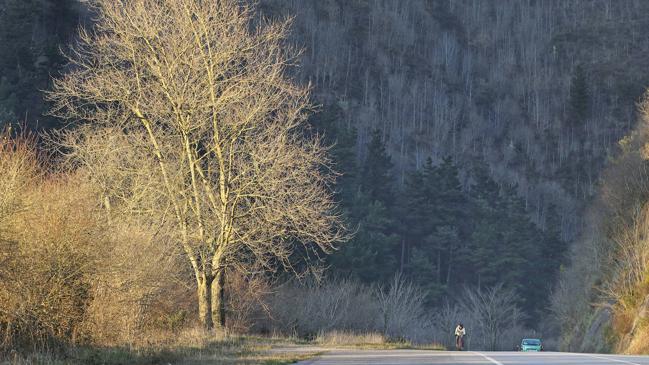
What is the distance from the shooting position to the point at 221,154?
118 ft

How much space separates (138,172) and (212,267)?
436cm

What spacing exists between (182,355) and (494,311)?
84.7 meters

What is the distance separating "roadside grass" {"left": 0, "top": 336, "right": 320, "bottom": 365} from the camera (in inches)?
770

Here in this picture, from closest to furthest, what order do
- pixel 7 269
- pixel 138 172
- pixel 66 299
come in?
1. pixel 7 269
2. pixel 66 299
3. pixel 138 172

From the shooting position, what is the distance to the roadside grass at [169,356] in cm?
1955

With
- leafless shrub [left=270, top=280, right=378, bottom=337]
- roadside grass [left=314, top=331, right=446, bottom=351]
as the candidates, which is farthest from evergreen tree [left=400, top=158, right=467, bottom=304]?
roadside grass [left=314, top=331, right=446, bottom=351]

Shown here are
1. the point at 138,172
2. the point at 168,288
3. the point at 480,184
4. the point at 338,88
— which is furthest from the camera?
the point at 338,88

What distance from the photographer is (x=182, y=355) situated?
2300cm

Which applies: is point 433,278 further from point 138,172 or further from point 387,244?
point 138,172

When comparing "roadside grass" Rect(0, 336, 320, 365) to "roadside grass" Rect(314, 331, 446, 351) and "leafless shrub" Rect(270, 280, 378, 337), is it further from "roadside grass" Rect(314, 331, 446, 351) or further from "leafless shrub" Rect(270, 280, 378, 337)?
"leafless shrub" Rect(270, 280, 378, 337)

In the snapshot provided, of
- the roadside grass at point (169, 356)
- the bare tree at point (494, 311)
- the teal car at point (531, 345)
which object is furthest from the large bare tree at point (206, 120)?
the bare tree at point (494, 311)

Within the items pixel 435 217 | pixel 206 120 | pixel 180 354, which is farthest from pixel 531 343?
pixel 435 217

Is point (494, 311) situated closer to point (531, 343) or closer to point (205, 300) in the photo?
point (531, 343)

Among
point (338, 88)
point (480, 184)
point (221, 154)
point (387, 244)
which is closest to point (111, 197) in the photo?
point (221, 154)
